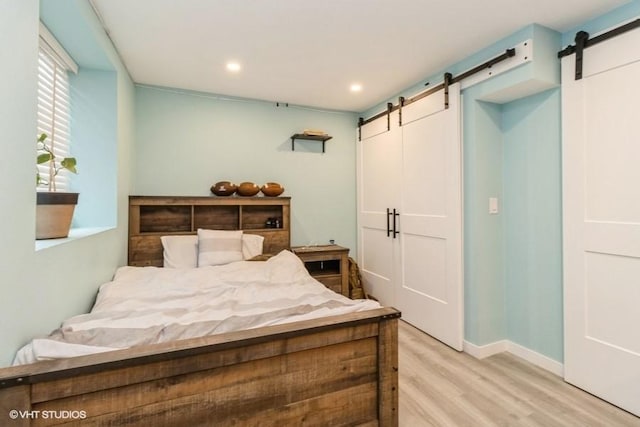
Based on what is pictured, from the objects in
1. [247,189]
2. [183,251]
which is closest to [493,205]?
[247,189]

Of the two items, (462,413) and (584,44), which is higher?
(584,44)

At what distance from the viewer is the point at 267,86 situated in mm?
3160

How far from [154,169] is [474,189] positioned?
3.03 meters

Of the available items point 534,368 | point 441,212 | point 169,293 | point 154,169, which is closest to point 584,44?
point 441,212

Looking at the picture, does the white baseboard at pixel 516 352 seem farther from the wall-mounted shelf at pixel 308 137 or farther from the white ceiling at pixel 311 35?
the wall-mounted shelf at pixel 308 137

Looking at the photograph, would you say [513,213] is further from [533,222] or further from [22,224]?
[22,224]

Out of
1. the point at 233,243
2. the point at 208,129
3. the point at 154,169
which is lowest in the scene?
the point at 233,243

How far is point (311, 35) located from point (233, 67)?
34.3 inches

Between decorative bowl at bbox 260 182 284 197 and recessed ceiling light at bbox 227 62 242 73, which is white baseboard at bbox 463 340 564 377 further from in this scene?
recessed ceiling light at bbox 227 62 242 73

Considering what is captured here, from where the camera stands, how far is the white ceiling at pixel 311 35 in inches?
74.7

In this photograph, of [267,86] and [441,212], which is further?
[267,86]

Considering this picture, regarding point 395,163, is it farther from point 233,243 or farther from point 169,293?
point 169,293

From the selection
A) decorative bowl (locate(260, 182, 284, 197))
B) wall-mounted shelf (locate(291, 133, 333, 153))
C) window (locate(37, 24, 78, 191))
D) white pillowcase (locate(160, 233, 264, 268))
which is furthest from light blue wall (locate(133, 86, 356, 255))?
window (locate(37, 24, 78, 191))

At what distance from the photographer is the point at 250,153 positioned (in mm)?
3594
